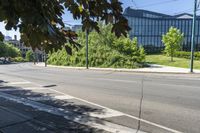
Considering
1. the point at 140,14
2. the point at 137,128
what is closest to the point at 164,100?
the point at 137,128

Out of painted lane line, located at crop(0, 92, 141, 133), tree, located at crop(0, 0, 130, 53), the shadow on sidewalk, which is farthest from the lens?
the shadow on sidewalk

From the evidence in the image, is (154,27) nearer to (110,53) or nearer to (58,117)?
(110,53)

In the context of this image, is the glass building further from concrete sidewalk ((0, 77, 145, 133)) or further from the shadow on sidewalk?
concrete sidewalk ((0, 77, 145, 133))

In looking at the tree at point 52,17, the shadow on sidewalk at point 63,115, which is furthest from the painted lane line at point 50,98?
the tree at point 52,17

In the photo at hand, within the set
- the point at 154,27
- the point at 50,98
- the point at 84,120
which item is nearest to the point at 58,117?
the point at 84,120

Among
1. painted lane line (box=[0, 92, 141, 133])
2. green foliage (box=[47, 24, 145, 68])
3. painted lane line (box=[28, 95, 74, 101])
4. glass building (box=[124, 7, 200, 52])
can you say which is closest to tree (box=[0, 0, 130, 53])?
painted lane line (box=[0, 92, 141, 133])

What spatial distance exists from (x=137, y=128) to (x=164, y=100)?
387 centimetres

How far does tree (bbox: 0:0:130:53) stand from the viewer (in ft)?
8.41

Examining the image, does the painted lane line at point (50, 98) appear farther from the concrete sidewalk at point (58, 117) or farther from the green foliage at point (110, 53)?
the green foliage at point (110, 53)

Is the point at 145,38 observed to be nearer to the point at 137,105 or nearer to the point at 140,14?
the point at 140,14

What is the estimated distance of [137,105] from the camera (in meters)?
9.65

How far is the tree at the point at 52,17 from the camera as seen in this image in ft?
8.41

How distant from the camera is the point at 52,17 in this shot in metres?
2.85

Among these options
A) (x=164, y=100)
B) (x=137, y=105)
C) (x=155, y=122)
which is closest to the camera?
(x=155, y=122)
